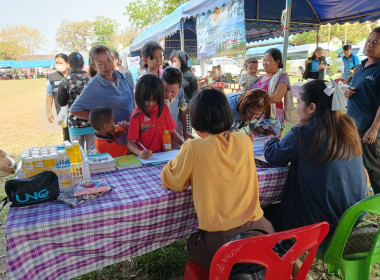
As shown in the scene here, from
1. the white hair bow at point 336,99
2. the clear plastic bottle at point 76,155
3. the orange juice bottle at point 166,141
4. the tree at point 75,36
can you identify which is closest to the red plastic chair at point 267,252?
the white hair bow at point 336,99

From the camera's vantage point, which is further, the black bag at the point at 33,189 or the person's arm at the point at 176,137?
the person's arm at the point at 176,137

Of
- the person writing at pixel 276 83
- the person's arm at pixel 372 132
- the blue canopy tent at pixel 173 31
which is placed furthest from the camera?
the blue canopy tent at pixel 173 31

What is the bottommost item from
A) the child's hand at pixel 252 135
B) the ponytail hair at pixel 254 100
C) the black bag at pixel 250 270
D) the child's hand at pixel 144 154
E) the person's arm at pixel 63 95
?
the black bag at pixel 250 270

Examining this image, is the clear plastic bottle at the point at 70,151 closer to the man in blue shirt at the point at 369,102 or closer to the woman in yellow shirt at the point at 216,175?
the woman in yellow shirt at the point at 216,175

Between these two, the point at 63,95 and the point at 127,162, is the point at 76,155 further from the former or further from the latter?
the point at 63,95

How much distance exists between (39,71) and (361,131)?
50725mm

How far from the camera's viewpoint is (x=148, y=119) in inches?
86.0

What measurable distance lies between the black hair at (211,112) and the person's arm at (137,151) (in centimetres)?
71

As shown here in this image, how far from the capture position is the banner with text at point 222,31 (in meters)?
3.98

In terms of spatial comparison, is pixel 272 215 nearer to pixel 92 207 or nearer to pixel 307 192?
pixel 307 192

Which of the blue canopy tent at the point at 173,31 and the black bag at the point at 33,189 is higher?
the blue canopy tent at the point at 173,31

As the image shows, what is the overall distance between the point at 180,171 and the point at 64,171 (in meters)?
0.62

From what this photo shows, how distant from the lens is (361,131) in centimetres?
281

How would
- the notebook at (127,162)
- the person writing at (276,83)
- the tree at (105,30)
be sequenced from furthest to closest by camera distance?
the tree at (105,30), the person writing at (276,83), the notebook at (127,162)
